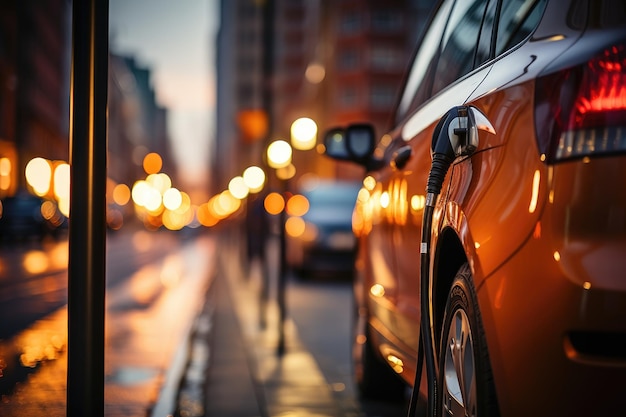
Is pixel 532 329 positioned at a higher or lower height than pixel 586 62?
lower

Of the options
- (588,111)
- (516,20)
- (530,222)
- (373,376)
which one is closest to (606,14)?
(588,111)

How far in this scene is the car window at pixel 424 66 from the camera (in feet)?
15.6

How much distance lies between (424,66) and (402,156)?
818mm

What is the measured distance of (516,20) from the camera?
3227mm

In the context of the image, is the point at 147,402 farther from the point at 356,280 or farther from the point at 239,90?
the point at 239,90

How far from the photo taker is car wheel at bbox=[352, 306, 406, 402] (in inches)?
226

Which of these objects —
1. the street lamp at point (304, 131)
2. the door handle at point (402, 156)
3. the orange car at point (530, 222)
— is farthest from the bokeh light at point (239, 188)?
the orange car at point (530, 222)

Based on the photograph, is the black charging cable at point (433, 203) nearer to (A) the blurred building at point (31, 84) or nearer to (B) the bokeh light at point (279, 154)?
(B) the bokeh light at point (279, 154)

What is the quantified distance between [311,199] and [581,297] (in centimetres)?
1667

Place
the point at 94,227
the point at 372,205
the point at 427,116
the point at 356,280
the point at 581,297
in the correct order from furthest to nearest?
the point at 356,280, the point at 372,205, the point at 427,116, the point at 94,227, the point at 581,297

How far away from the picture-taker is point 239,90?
17050 cm

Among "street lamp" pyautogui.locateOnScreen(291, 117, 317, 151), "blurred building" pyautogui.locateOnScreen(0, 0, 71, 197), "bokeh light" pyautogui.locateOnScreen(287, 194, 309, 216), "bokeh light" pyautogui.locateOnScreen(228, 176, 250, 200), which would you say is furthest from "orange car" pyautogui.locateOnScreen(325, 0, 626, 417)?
"blurred building" pyautogui.locateOnScreen(0, 0, 71, 197)

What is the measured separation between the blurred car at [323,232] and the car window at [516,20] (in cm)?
1423

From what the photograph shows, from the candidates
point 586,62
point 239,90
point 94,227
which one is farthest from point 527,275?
point 239,90
